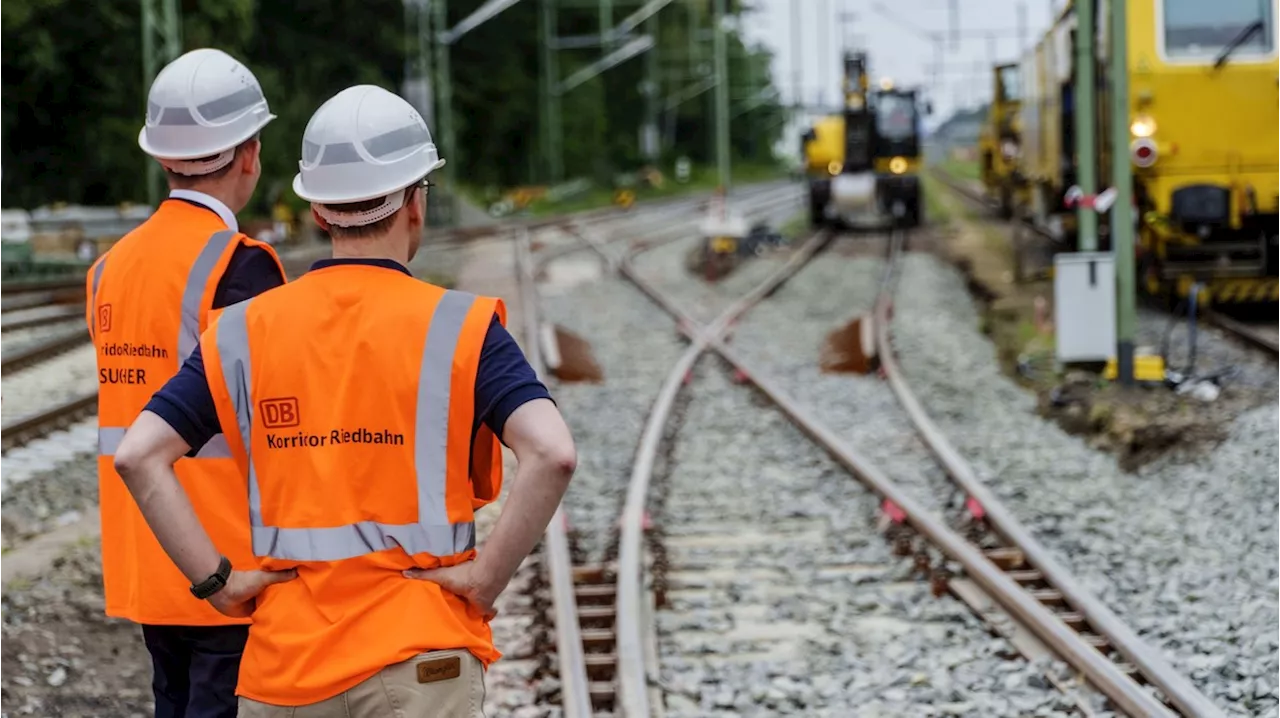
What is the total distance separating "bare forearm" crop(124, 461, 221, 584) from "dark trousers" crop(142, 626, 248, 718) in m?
0.58

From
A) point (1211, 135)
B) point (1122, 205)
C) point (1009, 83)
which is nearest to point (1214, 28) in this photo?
point (1211, 135)

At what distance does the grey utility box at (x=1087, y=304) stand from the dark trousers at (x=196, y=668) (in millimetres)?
9706

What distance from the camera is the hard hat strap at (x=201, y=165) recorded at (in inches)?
144

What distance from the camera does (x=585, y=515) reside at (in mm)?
8648

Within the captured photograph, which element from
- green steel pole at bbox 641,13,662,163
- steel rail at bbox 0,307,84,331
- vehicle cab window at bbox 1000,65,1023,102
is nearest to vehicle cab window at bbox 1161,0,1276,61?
steel rail at bbox 0,307,84,331

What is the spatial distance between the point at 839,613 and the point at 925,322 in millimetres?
10826

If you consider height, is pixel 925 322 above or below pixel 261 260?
below

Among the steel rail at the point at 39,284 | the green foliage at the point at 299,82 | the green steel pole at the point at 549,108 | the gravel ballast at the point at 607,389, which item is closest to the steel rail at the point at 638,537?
the gravel ballast at the point at 607,389

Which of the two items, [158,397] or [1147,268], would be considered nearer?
[158,397]

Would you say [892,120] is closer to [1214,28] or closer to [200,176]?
[1214,28]

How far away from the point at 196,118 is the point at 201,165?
0.11 metres

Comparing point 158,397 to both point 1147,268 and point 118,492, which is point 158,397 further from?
point 1147,268

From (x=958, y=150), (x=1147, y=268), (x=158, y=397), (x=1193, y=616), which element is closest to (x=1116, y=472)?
(x=1193, y=616)

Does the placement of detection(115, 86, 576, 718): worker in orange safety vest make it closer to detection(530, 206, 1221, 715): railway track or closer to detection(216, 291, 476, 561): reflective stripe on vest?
detection(216, 291, 476, 561): reflective stripe on vest
